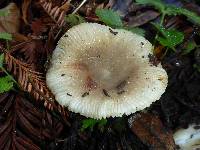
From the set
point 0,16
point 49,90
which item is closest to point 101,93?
point 49,90

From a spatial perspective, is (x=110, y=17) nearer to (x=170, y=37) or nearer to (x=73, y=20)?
(x=73, y=20)

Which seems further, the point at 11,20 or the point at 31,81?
the point at 11,20

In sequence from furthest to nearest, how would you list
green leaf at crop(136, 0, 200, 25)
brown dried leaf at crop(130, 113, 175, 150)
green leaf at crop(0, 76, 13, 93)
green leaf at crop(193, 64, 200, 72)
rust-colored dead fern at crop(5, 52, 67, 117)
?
green leaf at crop(193, 64, 200, 72) < green leaf at crop(136, 0, 200, 25) < brown dried leaf at crop(130, 113, 175, 150) < rust-colored dead fern at crop(5, 52, 67, 117) < green leaf at crop(0, 76, 13, 93)

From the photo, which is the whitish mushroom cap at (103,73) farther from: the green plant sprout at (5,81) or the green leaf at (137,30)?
the green plant sprout at (5,81)

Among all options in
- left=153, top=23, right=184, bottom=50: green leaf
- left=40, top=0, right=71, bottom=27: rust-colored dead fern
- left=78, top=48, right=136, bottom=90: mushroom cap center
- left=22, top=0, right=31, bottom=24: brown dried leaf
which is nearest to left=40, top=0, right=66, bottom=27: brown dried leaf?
left=40, top=0, right=71, bottom=27: rust-colored dead fern

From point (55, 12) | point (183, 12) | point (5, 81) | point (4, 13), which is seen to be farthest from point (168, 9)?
point (5, 81)

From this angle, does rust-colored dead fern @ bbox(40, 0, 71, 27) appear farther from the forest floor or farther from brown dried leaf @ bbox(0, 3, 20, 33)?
brown dried leaf @ bbox(0, 3, 20, 33)
